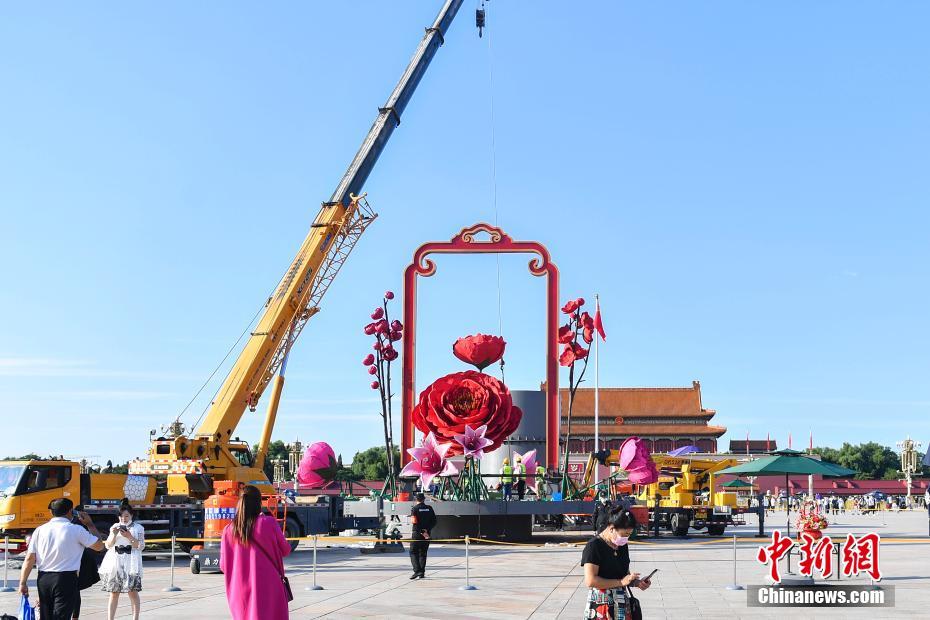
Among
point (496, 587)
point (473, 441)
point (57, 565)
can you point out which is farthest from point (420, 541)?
point (57, 565)

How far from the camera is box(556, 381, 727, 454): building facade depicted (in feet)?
366

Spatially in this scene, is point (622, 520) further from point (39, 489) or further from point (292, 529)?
point (292, 529)

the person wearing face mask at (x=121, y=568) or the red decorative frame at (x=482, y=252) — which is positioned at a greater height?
the red decorative frame at (x=482, y=252)

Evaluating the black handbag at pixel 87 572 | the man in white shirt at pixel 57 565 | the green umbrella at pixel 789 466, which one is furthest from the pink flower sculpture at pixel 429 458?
the man in white shirt at pixel 57 565

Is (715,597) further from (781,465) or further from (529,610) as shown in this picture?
(781,465)

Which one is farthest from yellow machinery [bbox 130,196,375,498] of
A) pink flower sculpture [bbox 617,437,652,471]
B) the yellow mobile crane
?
pink flower sculpture [bbox 617,437,652,471]

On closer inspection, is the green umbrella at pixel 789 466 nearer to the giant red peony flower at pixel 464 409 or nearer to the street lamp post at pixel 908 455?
the giant red peony flower at pixel 464 409

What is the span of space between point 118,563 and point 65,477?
13.1 meters

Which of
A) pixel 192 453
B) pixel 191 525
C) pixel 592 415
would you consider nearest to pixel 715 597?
pixel 191 525

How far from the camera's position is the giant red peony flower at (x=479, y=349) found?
31641mm

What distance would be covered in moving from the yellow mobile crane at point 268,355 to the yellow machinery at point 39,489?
12.3ft

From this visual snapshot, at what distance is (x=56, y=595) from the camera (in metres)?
10.9

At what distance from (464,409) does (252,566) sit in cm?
2143

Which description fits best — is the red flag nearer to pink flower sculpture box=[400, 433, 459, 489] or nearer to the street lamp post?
pink flower sculpture box=[400, 433, 459, 489]
